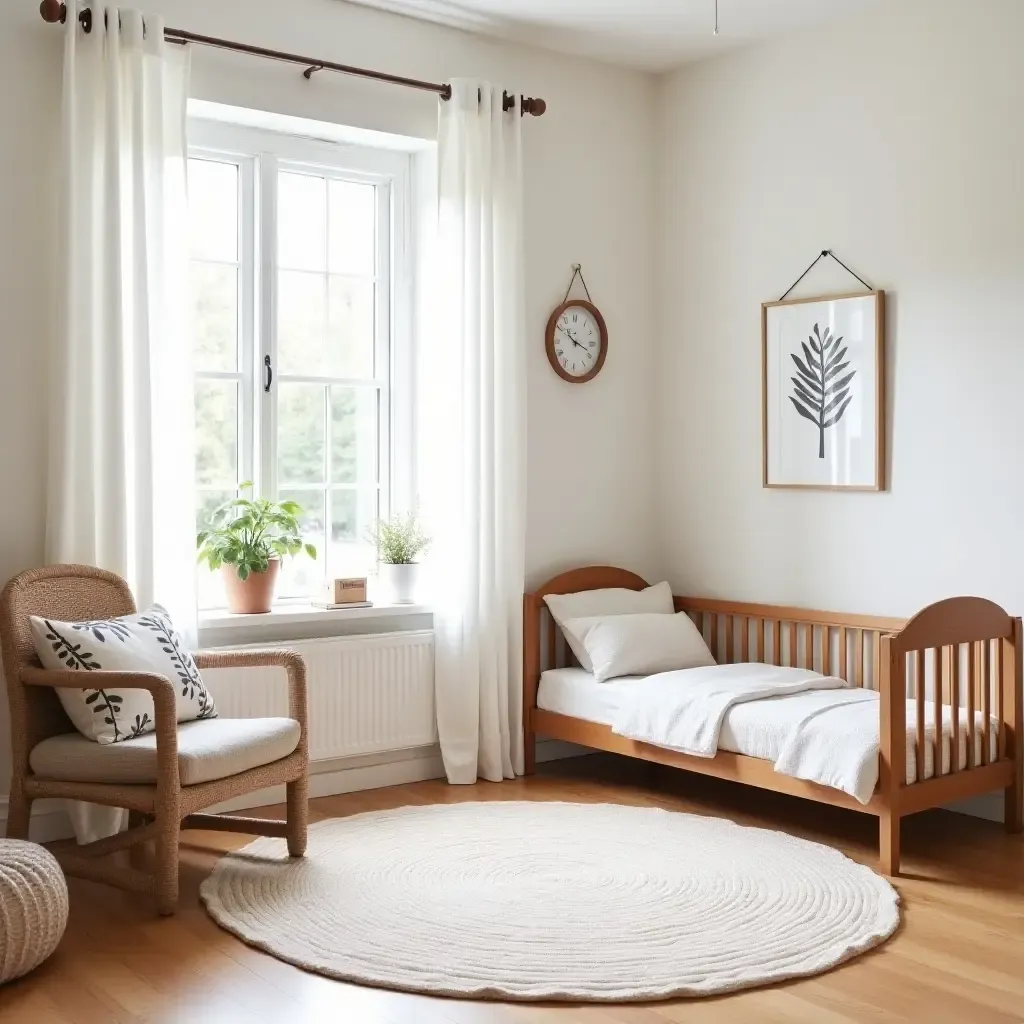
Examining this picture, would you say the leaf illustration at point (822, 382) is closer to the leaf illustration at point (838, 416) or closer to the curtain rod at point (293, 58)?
the leaf illustration at point (838, 416)

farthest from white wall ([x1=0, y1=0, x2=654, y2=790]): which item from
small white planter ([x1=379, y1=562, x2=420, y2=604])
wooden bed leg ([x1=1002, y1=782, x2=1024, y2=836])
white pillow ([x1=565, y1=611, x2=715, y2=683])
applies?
wooden bed leg ([x1=1002, y1=782, x2=1024, y2=836])

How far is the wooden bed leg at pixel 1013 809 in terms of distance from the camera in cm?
394

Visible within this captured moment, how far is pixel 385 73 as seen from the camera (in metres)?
4.52

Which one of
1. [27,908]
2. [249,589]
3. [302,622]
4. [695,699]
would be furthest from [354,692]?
[27,908]

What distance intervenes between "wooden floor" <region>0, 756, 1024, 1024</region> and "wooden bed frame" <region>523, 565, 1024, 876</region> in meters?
0.23

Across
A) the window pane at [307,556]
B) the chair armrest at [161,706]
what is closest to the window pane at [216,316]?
the window pane at [307,556]

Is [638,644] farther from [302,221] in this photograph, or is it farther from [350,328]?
[302,221]

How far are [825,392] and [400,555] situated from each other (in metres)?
1.62

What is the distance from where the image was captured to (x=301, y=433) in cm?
460

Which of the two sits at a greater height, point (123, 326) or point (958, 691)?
point (123, 326)

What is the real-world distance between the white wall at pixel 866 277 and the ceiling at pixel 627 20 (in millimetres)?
122

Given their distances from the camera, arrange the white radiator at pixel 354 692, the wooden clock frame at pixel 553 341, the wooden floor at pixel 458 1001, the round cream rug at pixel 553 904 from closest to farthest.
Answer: the wooden floor at pixel 458 1001 < the round cream rug at pixel 553 904 < the white radiator at pixel 354 692 < the wooden clock frame at pixel 553 341

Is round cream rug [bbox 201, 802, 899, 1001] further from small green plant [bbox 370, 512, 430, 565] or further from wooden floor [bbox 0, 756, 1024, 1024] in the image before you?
small green plant [bbox 370, 512, 430, 565]

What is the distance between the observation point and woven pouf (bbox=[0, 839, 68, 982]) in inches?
106
